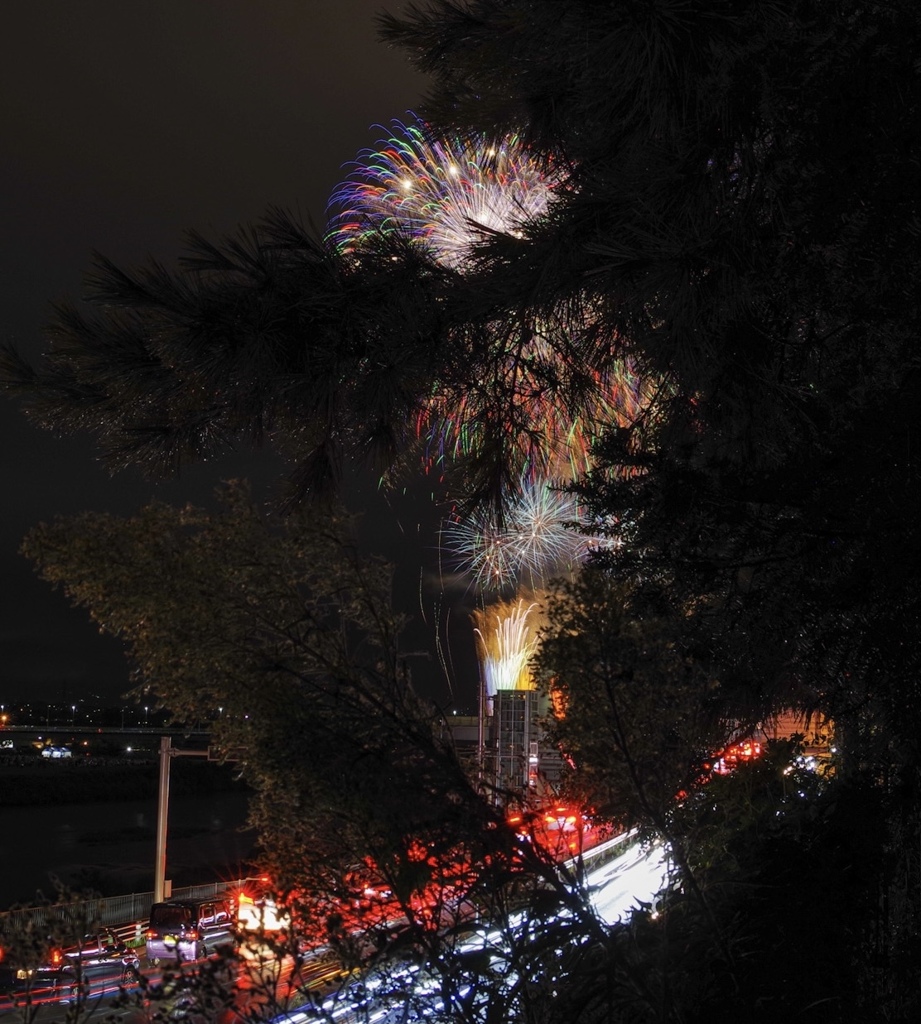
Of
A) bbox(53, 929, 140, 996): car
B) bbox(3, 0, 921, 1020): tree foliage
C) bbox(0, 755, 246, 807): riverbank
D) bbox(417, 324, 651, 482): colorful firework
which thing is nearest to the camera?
bbox(53, 929, 140, 996): car

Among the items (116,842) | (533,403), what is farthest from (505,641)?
(116,842)

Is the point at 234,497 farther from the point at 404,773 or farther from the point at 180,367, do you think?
the point at 180,367

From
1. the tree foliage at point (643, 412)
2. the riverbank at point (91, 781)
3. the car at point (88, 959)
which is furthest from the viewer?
the riverbank at point (91, 781)

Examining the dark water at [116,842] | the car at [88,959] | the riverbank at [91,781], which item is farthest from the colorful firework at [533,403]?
the riverbank at [91,781]

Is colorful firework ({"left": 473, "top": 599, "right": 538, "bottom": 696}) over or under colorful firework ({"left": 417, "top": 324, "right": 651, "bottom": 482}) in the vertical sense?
over

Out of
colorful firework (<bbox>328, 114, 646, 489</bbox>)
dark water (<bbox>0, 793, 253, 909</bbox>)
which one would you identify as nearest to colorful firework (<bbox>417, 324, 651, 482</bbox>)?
colorful firework (<bbox>328, 114, 646, 489</bbox>)

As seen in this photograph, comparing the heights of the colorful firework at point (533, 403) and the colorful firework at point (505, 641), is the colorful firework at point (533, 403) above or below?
below

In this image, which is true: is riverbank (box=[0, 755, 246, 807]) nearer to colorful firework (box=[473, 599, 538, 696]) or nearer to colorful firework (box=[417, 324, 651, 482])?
colorful firework (box=[473, 599, 538, 696])

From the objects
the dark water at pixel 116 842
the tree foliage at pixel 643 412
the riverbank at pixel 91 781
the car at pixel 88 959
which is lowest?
the car at pixel 88 959

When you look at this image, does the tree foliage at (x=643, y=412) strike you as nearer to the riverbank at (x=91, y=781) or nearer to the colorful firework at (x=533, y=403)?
the colorful firework at (x=533, y=403)
